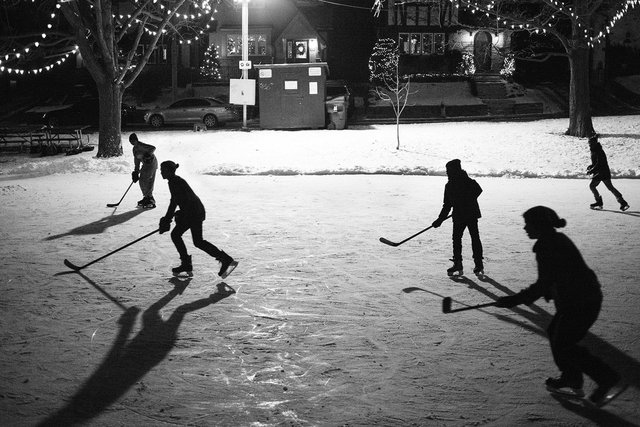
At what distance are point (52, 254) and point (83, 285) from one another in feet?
5.87

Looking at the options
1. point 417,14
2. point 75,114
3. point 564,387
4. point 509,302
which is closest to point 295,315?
point 509,302

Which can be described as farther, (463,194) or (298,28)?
(298,28)

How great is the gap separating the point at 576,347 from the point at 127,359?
3.62m

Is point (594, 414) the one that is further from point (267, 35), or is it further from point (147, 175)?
point (267, 35)

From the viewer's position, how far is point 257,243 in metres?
10.1

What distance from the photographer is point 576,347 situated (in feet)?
15.7

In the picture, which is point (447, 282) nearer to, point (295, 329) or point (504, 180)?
point (295, 329)

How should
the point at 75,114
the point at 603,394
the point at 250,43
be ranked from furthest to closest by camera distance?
the point at 250,43 < the point at 75,114 < the point at 603,394

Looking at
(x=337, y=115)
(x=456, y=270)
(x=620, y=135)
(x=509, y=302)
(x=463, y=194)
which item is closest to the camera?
(x=509, y=302)

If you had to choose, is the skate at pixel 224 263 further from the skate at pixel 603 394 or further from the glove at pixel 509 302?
the skate at pixel 603 394

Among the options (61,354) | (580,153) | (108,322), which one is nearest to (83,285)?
(108,322)

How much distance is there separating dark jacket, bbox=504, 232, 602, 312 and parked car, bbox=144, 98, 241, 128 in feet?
88.8

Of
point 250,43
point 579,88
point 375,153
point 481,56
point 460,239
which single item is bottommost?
point 460,239

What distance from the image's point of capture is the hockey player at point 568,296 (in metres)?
4.61
